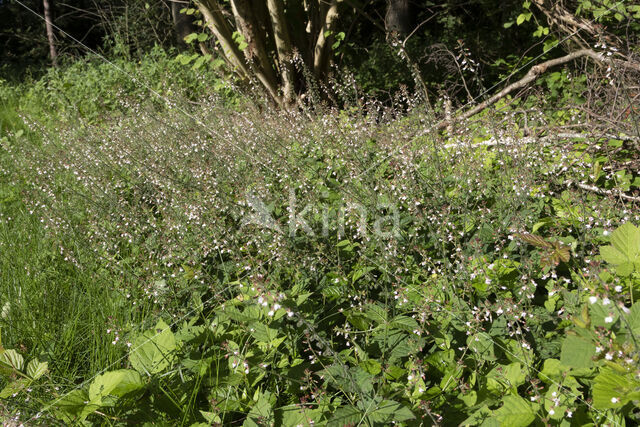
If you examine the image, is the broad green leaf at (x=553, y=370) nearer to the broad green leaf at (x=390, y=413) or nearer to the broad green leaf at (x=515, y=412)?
the broad green leaf at (x=515, y=412)

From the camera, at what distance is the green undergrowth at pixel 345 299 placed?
175cm

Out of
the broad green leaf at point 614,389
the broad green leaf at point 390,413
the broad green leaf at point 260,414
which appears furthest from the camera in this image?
the broad green leaf at point 260,414

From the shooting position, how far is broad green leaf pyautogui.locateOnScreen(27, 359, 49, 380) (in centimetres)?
186

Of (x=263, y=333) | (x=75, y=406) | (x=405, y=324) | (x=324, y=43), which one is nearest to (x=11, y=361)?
(x=75, y=406)

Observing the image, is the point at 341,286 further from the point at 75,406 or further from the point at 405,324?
the point at 75,406

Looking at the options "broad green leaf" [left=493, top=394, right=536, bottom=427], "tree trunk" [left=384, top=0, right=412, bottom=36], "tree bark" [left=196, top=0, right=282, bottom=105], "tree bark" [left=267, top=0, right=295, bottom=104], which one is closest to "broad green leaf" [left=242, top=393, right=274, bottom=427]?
"broad green leaf" [left=493, top=394, right=536, bottom=427]

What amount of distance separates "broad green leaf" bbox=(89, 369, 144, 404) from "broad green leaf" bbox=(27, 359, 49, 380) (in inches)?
7.5

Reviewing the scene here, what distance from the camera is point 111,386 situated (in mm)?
1831

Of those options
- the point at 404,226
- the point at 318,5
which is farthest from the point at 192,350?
the point at 318,5

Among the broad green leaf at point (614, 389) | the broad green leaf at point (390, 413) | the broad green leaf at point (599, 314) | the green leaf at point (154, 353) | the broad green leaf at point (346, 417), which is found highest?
the green leaf at point (154, 353)

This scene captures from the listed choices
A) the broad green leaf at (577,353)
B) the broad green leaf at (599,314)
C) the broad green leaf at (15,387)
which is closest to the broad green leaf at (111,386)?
the broad green leaf at (15,387)

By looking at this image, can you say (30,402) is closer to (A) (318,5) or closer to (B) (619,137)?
(B) (619,137)

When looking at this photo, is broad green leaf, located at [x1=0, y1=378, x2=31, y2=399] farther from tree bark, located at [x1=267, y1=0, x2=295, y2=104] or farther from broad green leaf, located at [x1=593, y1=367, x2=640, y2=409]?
tree bark, located at [x1=267, y1=0, x2=295, y2=104]

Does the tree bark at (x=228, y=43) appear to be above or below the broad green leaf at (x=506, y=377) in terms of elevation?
above
